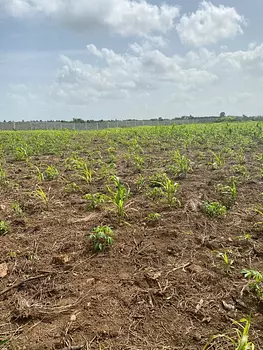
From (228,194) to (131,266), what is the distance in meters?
2.20

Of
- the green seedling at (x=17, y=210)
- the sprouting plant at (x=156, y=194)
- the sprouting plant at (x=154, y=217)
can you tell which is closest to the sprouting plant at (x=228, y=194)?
the sprouting plant at (x=156, y=194)

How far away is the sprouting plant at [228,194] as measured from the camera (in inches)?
173

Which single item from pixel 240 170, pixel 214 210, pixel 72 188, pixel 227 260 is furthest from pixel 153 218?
pixel 240 170

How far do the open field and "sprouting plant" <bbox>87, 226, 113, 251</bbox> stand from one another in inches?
0.5

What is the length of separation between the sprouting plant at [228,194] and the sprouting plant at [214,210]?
302mm

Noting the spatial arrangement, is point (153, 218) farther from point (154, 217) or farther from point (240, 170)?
point (240, 170)

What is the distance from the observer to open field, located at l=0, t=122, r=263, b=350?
7.34 ft

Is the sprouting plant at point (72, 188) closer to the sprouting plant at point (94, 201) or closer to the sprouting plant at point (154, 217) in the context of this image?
the sprouting plant at point (94, 201)

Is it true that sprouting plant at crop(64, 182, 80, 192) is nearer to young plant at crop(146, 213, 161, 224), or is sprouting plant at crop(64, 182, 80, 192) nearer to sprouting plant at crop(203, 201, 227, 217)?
young plant at crop(146, 213, 161, 224)

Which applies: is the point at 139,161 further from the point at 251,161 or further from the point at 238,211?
the point at 238,211

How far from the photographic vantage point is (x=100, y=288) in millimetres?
2666

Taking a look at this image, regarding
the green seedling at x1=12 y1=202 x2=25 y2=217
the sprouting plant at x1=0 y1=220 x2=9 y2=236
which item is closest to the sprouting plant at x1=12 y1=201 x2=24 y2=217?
the green seedling at x1=12 y1=202 x2=25 y2=217

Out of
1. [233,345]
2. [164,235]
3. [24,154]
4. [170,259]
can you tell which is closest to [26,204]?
[164,235]

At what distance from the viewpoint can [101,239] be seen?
3.29 metres
